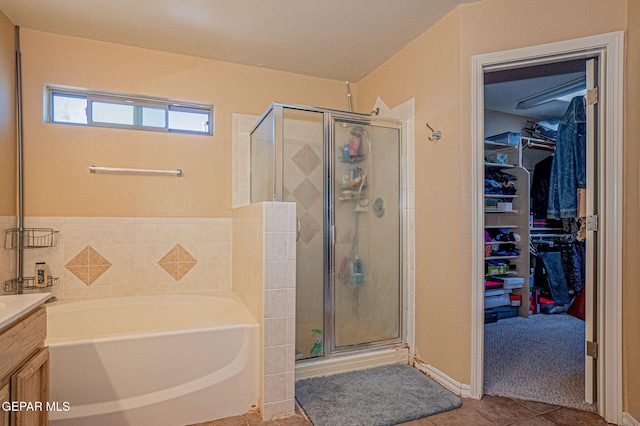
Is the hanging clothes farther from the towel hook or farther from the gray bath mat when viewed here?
the gray bath mat

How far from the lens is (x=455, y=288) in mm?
2127

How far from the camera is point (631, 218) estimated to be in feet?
5.60

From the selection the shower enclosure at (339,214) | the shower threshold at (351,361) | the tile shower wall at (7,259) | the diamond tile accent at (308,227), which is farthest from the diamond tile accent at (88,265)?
the shower threshold at (351,361)

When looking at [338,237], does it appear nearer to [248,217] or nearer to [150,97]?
[248,217]

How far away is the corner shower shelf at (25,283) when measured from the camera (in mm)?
2234

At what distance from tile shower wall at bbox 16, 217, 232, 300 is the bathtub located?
40cm

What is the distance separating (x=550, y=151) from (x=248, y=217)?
397cm

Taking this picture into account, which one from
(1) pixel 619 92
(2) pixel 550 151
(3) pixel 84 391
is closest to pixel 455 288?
(1) pixel 619 92

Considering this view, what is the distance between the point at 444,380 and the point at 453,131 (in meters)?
1.57

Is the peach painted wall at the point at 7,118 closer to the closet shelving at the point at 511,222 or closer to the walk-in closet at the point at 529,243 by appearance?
the walk-in closet at the point at 529,243

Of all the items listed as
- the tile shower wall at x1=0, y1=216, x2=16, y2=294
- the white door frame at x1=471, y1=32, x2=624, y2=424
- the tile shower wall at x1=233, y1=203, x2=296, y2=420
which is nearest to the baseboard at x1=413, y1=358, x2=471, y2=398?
the white door frame at x1=471, y1=32, x2=624, y2=424

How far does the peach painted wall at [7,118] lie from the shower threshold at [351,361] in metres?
2.19

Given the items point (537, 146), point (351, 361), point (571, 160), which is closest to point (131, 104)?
point (351, 361)

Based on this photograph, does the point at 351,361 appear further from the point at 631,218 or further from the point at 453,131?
the point at 631,218
